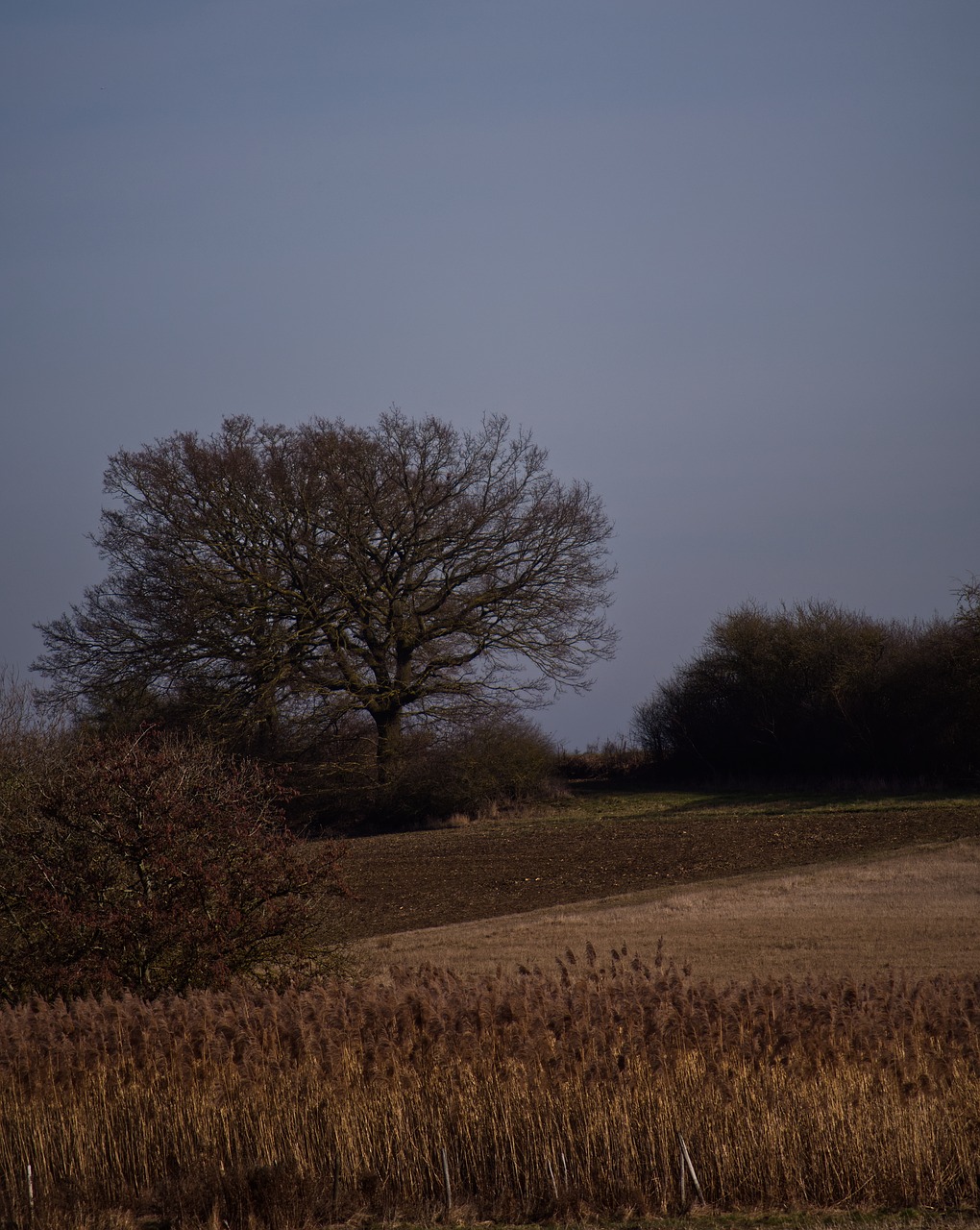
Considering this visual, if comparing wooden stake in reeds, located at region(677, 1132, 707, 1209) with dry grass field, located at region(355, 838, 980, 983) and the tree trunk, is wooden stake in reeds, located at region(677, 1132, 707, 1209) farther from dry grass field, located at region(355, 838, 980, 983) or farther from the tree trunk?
the tree trunk

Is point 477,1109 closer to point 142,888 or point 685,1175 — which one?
point 685,1175

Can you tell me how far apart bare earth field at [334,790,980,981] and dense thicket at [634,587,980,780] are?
4821 millimetres

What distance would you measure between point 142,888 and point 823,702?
29.2 m

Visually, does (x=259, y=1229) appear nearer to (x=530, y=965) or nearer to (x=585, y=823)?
(x=530, y=965)

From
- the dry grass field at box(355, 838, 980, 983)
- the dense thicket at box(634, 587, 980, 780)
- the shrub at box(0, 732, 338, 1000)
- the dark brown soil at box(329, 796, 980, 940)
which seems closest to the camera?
the shrub at box(0, 732, 338, 1000)

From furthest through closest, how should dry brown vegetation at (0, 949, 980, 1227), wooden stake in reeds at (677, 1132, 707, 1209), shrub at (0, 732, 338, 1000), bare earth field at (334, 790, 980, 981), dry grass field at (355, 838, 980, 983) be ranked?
bare earth field at (334, 790, 980, 981), dry grass field at (355, 838, 980, 983), shrub at (0, 732, 338, 1000), dry brown vegetation at (0, 949, 980, 1227), wooden stake in reeds at (677, 1132, 707, 1209)

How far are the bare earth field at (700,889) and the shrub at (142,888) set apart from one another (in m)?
1.55

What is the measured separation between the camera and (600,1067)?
695cm

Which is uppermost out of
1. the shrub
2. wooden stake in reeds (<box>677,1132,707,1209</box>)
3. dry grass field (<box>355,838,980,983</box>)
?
the shrub

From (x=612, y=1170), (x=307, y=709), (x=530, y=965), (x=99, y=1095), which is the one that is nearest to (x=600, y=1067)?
(x=612, y=1170)

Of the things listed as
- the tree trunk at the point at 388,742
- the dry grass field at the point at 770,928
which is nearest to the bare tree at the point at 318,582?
the tree trunk at the point at 388,742

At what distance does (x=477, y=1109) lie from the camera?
21.3ft

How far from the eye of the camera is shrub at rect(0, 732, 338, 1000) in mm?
9578

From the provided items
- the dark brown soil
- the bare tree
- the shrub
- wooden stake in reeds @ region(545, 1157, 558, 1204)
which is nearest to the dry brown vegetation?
wooden stake in reeds @ region(545, 1157, 558, 1204)
